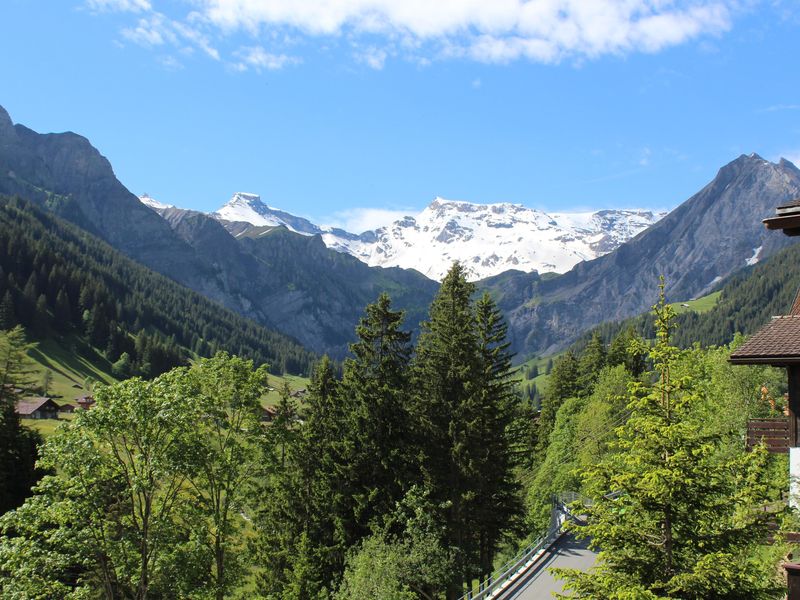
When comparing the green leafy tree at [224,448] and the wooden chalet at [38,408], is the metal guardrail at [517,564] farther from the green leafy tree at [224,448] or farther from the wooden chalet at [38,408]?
the wooden chalet at [38,408]

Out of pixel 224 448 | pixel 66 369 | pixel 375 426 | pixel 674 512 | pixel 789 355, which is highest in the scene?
pixel 789 355

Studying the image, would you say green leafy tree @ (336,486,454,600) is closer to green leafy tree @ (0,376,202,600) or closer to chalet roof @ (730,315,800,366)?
green leafy tree @ (0,376,202,600)

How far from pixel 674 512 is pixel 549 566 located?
22.8 meters

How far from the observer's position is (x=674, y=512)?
13812 millimetres

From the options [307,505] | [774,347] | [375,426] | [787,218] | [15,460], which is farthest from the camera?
[15,460]

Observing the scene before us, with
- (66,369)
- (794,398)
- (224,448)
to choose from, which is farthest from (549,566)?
(66,369)

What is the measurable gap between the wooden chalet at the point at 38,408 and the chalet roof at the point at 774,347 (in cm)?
14089

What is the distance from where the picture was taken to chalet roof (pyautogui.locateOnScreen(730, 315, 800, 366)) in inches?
630

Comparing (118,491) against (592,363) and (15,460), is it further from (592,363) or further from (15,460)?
(592,363)

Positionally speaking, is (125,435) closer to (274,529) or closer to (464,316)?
(274,529)

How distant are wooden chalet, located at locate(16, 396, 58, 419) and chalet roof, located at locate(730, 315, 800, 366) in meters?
141

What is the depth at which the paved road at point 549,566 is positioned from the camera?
31109 mm

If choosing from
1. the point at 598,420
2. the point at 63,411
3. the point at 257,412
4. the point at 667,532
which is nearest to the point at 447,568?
the point at 257,412

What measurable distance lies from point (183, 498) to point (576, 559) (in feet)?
71.9
